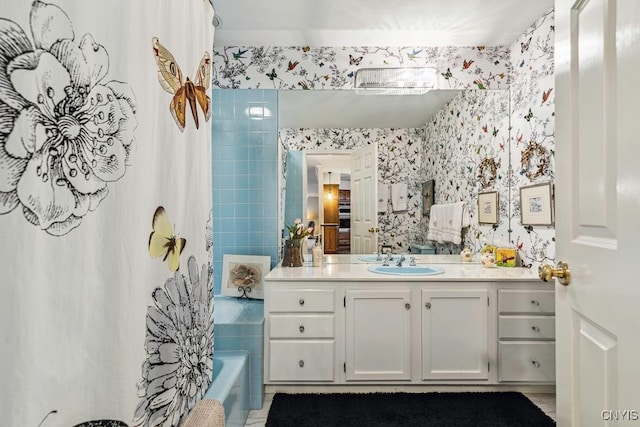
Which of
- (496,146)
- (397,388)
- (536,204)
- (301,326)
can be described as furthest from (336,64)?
(397,388)

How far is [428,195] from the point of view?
7.64 feet

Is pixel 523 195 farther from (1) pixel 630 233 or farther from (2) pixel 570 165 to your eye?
(1) pixel 630 233

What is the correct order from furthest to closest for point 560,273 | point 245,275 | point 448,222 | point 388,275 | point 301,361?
point 448,222 < point 245,275 < point 388,275 < point 301,361 < point 560,273

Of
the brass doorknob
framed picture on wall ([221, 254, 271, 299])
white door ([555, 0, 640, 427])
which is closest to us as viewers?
white door ([555, 0, 640, 427])

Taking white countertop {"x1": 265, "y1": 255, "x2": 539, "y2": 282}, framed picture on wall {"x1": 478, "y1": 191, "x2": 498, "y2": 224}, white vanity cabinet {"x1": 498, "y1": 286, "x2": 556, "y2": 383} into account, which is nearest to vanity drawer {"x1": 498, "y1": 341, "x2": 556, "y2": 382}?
white vanity cabinet {"x1": 498, "y1": 286, "x2": 556, "y2": 383}

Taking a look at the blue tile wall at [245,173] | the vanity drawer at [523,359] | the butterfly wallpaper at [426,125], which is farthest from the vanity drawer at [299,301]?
the vanity drawer at [523,359]

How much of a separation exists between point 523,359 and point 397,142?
1.60 meters

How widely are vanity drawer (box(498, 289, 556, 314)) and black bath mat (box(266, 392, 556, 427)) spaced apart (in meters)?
0.52

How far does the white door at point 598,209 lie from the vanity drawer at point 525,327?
3.50 ft

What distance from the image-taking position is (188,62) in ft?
3.05

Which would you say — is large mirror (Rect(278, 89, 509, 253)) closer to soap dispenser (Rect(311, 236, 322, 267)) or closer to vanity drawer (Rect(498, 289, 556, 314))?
soap dispenser (Rect(311, 236, 322, 267))

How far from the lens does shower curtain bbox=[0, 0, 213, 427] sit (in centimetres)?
49

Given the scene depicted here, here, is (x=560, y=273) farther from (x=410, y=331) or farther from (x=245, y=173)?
(x=245, y=173)

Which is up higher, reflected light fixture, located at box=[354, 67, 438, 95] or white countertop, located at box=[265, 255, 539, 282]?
reflected light fixture, located at box=[354, 67, 438, 95]
